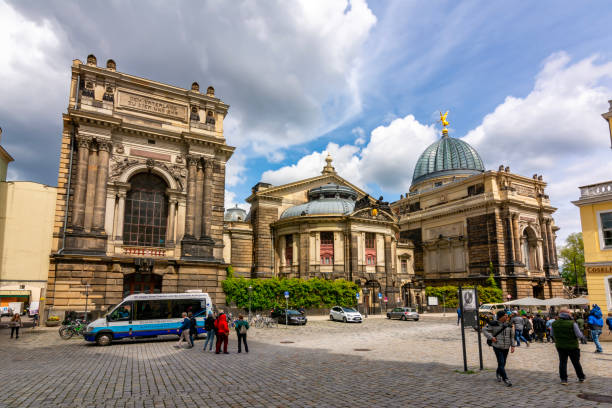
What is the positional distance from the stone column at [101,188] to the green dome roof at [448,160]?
55.0 m

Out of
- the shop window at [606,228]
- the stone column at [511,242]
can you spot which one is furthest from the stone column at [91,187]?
the stone column at [511,242]

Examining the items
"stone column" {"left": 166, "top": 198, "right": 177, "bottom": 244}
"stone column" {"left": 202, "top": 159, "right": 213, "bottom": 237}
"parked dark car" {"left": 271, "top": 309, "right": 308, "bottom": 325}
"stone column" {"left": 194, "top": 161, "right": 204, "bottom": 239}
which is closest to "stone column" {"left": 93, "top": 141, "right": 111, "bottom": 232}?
"stone column" {"left": 166, "top": 198, "right": 177, "bottom": 244}

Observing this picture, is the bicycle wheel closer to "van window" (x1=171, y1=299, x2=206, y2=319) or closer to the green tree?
"van window" (x1=171, y1=299, x2=206, y2=319)

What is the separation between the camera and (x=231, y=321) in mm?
28797

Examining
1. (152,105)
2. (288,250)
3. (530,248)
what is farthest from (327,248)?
(530,248)

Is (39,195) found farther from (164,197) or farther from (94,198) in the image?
(164,197)

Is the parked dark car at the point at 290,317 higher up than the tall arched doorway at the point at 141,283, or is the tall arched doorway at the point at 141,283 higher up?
the tall arched doorway at the point at 141,283

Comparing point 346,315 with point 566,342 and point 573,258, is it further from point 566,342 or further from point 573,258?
point 573,258

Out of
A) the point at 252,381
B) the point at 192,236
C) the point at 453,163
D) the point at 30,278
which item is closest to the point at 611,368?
the point at 252,381

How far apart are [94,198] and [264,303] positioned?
17.2m

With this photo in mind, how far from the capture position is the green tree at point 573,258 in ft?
259

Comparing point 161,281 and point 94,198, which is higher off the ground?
point 94,198

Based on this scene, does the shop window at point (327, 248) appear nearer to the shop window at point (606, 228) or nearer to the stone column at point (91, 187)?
the stone column at point (91, 187)

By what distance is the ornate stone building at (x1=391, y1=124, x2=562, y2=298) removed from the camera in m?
53.3
